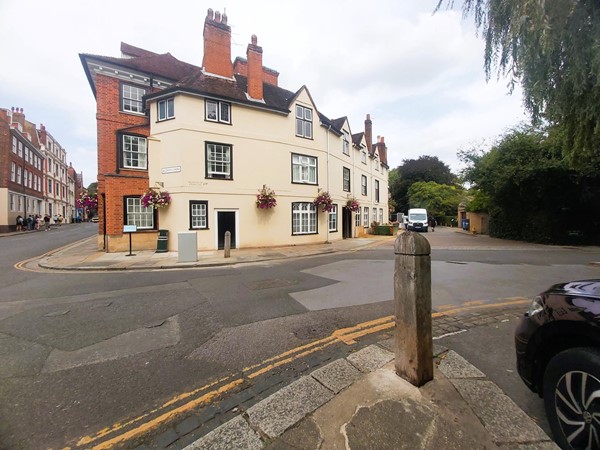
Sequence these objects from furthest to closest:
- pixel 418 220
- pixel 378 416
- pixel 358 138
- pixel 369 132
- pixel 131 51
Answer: pixel 418 220, pixel 369 132, pixel 358 138, pixel 131 51, pixel 378 416

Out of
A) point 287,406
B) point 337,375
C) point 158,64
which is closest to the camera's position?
point 287,406

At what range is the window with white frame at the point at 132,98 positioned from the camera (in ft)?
53.5

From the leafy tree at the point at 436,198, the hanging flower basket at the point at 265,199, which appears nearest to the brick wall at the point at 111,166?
the hanging flower basket at the point at 265,199

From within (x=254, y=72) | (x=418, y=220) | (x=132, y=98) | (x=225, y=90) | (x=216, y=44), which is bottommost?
(x=418, y=220)

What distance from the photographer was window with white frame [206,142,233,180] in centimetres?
1571

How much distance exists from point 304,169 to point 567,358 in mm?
17953

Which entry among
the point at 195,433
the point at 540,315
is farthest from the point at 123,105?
the point at 540,315

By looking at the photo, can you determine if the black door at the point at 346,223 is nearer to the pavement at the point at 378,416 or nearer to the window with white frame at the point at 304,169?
the window with white frame at the point at 304,169

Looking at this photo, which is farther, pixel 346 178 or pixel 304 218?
pixel 346 178

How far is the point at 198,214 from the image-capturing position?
15422mm

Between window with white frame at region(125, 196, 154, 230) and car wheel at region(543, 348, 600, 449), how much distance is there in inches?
685

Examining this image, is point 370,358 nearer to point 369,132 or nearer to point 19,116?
point 369,132

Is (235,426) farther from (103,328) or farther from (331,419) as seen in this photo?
(103,328)

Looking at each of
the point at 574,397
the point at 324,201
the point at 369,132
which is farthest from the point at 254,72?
the point at 574,397
